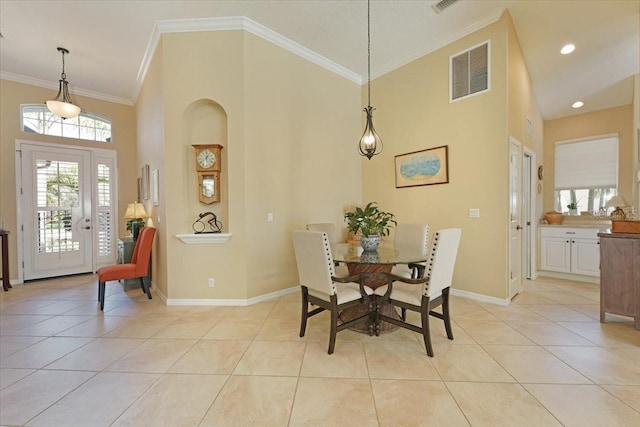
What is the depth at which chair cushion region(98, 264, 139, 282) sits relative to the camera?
3.45 meters

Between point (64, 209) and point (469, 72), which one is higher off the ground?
point (469, 72)

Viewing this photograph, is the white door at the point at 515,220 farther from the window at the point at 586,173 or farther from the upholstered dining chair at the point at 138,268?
the upholstered dining chair at the point at 138,268

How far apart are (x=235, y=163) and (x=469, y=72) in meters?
3.30

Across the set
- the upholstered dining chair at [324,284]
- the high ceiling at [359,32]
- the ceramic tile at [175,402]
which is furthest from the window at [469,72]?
the ceramic tile at [175,402]

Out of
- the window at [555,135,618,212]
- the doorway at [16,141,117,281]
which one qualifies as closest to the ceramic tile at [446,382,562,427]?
the window at [555,135,618,212]

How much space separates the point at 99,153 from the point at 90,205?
3.40 ft

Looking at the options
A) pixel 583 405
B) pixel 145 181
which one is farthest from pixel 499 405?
pixel 145 181

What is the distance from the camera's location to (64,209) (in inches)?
198

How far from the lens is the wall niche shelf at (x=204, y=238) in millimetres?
3391

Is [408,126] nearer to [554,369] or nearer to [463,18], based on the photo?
[463,18]

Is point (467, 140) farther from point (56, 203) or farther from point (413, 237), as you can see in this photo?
point (56, 203)

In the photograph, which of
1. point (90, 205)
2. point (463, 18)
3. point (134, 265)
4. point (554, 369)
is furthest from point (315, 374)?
point (90, 205)

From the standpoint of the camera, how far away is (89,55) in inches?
159

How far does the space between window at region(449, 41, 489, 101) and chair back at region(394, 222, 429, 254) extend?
6.23 ft
